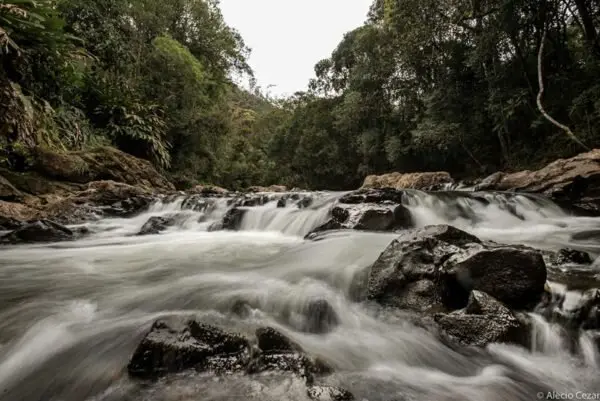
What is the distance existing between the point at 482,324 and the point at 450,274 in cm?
50

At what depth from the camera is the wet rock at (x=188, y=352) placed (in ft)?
6.28

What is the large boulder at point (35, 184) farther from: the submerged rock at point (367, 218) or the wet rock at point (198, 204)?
the submerged rock at point (367, 218)

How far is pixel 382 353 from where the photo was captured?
7.99 ft

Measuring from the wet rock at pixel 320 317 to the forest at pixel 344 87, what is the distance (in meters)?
8.17

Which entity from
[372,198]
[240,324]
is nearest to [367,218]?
[372,198]

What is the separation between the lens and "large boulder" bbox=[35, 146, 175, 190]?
28.9ft

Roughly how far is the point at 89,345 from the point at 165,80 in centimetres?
1530

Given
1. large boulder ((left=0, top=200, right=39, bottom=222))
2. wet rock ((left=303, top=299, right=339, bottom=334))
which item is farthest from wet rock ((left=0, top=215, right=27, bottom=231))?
wet rock ((left=303, top=299, right=339, bottom=334))

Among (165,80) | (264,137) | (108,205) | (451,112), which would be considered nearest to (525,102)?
(451,112)

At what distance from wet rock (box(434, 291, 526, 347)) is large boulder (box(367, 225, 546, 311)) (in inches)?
8.5

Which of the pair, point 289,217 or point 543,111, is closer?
point 289,217

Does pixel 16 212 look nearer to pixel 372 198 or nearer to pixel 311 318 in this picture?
pixel 372 198

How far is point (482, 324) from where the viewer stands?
7.96ft

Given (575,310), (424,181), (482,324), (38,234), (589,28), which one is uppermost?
(589,28)
